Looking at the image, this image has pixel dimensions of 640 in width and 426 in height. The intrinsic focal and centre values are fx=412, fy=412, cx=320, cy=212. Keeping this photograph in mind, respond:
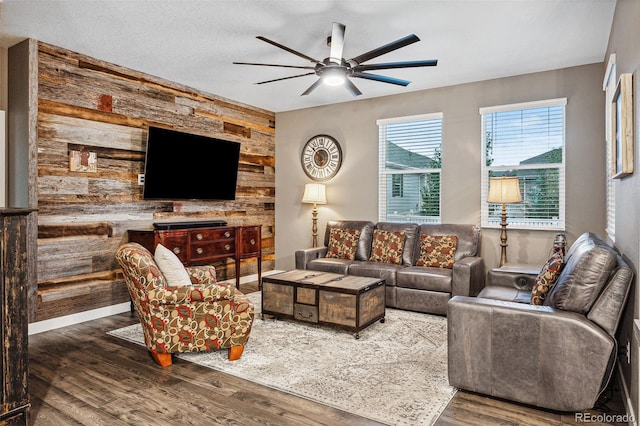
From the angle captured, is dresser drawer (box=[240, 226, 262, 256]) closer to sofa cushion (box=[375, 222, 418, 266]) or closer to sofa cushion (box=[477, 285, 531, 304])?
sofa cushion (box=[375, 222, 418, 266])

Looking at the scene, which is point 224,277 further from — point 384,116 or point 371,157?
point 384,116

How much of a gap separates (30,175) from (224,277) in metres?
2.75

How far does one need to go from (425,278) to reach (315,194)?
7.38 ft

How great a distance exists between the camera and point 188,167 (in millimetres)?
5133

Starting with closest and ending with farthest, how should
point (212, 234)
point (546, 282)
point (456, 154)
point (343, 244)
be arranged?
1. point (546, 282)
2. point (212, 234)
3. point (456, 154)
4. point (343, 244)

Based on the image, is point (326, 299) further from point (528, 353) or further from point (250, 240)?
point (250, 240)

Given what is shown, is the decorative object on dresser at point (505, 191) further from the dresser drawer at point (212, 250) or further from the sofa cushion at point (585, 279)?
the dresser drawer at point (212, 250)

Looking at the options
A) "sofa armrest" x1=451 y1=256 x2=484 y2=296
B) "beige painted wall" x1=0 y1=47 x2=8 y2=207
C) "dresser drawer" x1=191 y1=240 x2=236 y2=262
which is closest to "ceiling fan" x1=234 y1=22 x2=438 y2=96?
"sofa armrest" x1=451 y1=256 x2=484 y2=296

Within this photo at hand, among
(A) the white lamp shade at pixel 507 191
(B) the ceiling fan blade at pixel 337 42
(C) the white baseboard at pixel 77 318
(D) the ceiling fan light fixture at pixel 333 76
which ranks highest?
(B) the ceiling fan blade at pixel 337 42

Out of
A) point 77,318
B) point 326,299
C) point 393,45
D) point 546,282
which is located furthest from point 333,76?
point 77,318

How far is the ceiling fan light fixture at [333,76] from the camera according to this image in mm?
3615

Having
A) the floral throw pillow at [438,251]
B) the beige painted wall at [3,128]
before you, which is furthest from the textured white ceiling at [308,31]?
the floral throw pillow at [438,251]

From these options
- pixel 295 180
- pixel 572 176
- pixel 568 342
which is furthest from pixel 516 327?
pixel 295 180

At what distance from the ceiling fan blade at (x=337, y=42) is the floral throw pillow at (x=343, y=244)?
8.34 feet
